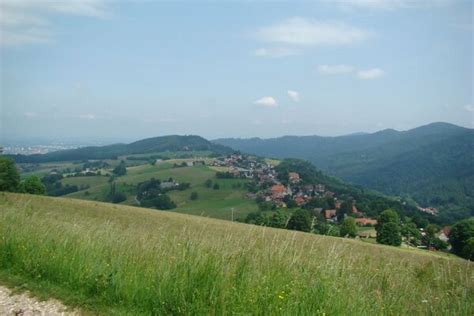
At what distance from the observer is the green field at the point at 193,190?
7856 centimetres

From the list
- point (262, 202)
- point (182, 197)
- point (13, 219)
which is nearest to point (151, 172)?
point (182, 197)

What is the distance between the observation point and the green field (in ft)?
258

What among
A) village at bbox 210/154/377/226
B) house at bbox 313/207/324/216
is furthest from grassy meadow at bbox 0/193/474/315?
house at bbox 313/207/324/216

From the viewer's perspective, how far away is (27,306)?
554cm

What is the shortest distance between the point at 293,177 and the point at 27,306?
403 feet

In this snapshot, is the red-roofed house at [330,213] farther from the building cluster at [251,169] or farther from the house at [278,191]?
the building cluster at [251,169]

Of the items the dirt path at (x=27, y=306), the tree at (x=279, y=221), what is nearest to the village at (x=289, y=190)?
the tree at (x=279, y=221)

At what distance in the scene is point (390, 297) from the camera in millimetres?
5453

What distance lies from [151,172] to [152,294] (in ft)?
395

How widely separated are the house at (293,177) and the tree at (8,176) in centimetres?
8533

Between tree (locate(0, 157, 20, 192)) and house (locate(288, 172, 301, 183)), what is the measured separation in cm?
8533

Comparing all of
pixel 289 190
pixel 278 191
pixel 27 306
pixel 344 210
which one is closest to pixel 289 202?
pixel 344 210

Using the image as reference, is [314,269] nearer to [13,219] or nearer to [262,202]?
[13,219]

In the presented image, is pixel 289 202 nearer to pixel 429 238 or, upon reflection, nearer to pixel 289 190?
pixel 289 190
